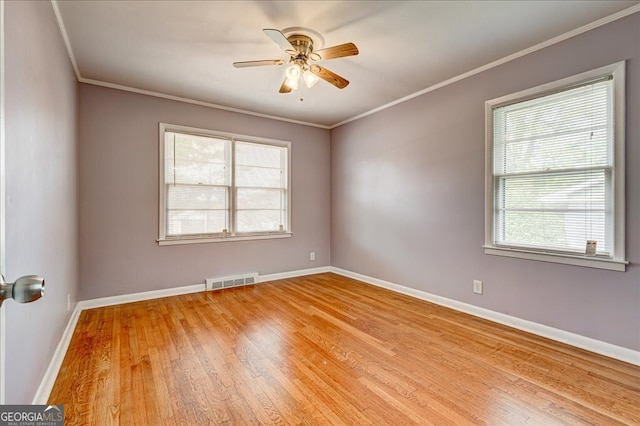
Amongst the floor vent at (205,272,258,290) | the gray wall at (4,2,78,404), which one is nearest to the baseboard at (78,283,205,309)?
the floor vent at (205,272,258,290)

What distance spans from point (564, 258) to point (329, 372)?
89.0 inches

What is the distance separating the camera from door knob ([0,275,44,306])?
654 mm

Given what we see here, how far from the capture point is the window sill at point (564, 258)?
231cm

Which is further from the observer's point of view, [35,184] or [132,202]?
[132,202]

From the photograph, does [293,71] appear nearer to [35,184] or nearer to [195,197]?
[35,184]

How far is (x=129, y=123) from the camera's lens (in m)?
3.67

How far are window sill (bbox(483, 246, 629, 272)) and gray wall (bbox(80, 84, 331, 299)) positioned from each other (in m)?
3.26

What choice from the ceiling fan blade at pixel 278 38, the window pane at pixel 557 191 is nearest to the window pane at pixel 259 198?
the ceiling fan blade at pixel 278 38

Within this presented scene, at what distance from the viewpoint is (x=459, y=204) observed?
133 inches

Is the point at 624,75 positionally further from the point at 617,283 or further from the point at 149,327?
the point at 149,327

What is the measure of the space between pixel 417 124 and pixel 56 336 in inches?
167

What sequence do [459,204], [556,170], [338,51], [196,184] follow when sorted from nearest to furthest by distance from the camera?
[338,51]
[556,170]
[459,204]
[196,184]
